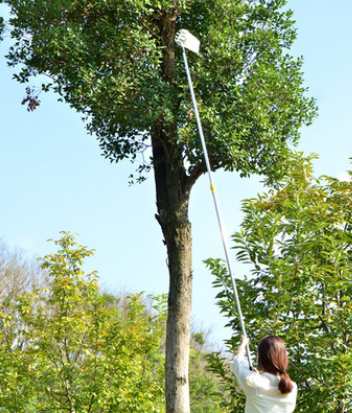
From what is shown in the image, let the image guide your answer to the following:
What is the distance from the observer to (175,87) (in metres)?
8.88

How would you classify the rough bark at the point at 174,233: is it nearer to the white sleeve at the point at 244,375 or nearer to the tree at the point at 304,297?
the tree at the point at 304,297

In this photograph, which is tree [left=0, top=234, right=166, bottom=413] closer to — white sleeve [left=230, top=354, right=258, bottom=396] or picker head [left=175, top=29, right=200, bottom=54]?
picker head [left=175, top=29, right=200, bottom=54]

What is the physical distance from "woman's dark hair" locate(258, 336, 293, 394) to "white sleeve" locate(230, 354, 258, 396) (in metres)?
0.10

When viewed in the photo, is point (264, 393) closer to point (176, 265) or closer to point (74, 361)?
point (176, 265)

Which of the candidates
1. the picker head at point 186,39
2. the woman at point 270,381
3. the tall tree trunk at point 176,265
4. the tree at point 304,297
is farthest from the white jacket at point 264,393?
the tall tree trunk at point 176,265

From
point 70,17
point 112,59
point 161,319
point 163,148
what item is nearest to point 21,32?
point 70,17

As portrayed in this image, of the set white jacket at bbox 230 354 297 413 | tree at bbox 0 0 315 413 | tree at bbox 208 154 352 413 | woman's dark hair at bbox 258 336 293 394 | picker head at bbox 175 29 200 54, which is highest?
tree at bbox 0 0 315 413

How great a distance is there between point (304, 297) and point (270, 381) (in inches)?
101

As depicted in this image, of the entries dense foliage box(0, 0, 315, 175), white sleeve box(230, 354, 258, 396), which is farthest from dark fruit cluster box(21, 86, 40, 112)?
white sleeve box(230, 354, 258, 396)

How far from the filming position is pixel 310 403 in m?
5.73

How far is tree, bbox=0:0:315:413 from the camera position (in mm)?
8375

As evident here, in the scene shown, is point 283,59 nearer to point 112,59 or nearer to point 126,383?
point 112,59

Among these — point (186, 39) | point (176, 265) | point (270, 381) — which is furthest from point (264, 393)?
point (176, 265)

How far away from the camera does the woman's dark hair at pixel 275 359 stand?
11.1ft
